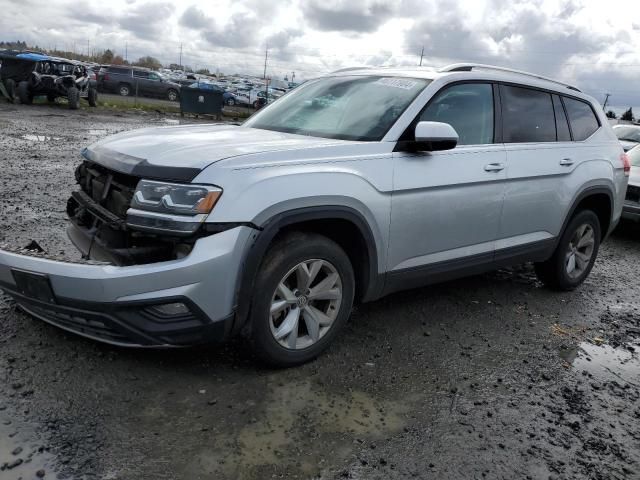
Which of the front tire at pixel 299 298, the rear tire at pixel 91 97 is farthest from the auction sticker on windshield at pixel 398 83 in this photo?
the rear tire at pixel 91 97

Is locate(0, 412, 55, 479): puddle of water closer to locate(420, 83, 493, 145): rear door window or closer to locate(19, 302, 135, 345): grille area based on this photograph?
locate(19, 302, 135, 345): grille area

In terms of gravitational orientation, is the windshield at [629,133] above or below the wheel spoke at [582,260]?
above

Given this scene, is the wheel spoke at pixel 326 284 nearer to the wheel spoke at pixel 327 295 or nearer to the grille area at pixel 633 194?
→ the wheel spoke at pixel 327 295

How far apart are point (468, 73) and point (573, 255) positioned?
2.30 m

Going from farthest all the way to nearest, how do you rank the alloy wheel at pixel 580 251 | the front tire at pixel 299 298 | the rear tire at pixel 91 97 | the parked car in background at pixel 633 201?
1. the rear tire at pixel 91 97
2. the parked car in background at pixel 633 201
3. the alloy wheel at pixel 580 251
4. the front tire at pixel 299 298

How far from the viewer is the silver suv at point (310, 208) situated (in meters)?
2.87

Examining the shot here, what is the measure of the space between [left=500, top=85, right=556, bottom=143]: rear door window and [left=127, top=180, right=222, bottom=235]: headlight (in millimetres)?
2660

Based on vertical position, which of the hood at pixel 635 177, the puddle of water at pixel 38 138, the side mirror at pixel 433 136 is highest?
the side mirror at pixel 433 136

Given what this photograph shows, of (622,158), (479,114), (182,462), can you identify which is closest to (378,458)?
(182,462)

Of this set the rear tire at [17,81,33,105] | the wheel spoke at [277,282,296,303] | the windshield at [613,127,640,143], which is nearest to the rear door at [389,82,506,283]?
the wheel spoke at [277,282,296,303]

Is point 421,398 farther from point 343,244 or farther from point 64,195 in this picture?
point 64,195

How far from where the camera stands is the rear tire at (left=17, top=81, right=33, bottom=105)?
19438mm

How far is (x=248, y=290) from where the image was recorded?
3.03m

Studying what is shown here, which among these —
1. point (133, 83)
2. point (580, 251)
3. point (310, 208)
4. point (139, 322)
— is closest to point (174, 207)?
point (139, 322)
